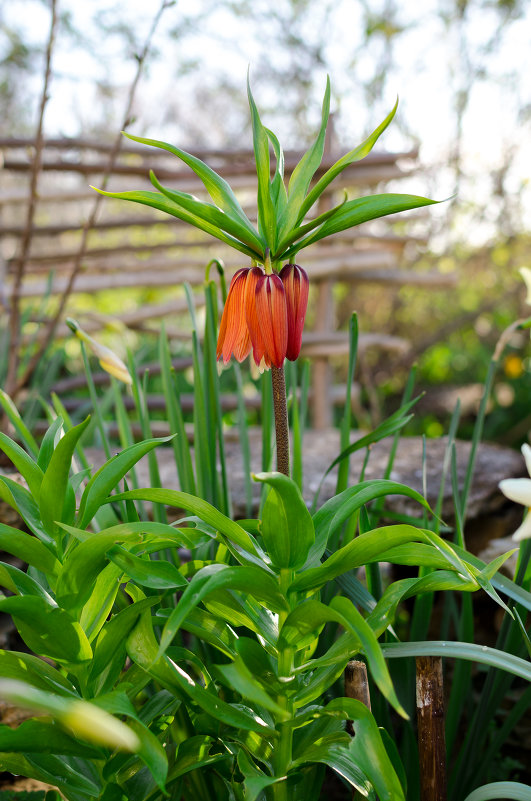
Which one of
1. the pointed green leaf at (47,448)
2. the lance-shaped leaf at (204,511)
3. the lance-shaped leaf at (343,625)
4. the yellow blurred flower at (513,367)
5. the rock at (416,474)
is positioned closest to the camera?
the lance-shaped leaf at (343,625)

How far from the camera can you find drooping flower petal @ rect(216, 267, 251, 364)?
77 centimetres

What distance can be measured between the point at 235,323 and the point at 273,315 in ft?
0.24

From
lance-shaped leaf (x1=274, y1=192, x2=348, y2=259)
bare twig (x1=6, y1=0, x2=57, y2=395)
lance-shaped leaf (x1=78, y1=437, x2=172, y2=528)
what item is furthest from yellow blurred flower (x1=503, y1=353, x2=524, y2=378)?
lance-shaped leaf (x1=78, y1=437, x2=172, y2=528)

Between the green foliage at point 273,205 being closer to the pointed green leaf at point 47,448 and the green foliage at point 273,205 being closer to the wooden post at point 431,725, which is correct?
the pointed green leaf at point 47,448

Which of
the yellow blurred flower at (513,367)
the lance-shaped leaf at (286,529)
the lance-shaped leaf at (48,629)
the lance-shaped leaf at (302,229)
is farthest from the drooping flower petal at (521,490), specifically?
the yellow blurred flower at (513,367)

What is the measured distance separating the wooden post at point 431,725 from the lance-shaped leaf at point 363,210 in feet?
1.64

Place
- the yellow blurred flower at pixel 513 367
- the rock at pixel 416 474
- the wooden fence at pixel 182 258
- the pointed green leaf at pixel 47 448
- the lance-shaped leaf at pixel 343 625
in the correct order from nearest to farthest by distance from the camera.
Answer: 1. the lance-shaped leaf at pixel 343 625
2. the pointed green leaf at pixel 47 448
3. the rock at pixel 416 474
4. the wooden fence at pixel 182 258
5. the yellow blurred flower at pixel 513 367

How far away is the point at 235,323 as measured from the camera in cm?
81

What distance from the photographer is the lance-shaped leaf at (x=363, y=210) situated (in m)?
0.71

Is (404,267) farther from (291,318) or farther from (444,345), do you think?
(291,318)

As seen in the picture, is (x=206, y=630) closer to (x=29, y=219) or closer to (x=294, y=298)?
(x=294, y=298)

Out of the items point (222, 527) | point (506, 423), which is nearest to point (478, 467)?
point (222, 527)

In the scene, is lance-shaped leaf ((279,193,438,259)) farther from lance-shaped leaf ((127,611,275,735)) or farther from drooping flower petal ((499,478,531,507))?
lance-shaped leaf ((127,611,275,735))

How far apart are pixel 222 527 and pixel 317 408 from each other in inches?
109
